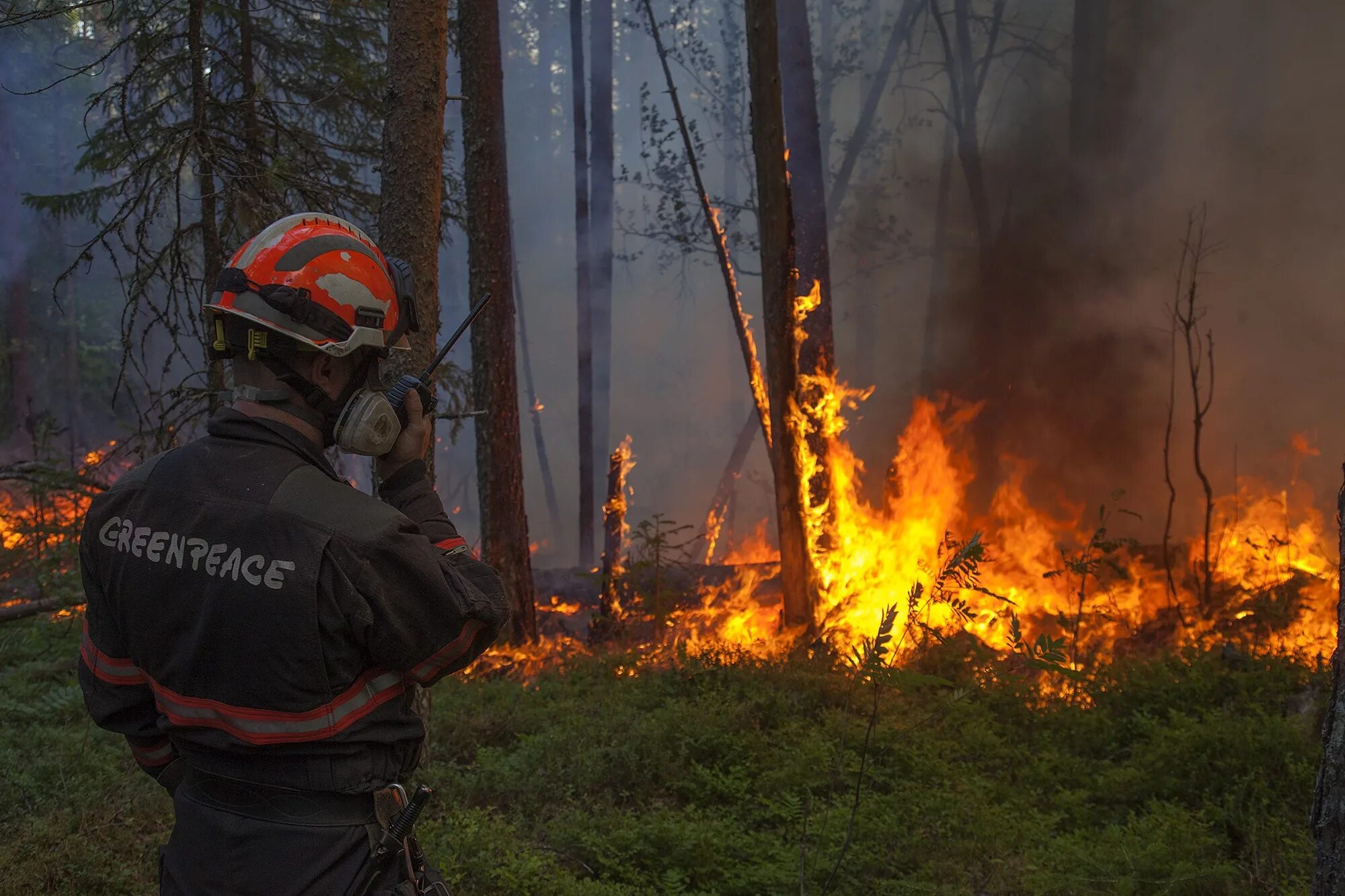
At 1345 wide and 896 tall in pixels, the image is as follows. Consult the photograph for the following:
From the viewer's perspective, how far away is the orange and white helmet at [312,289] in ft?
7.44

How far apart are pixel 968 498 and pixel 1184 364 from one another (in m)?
4.75

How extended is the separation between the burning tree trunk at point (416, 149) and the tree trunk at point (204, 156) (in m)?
2.21

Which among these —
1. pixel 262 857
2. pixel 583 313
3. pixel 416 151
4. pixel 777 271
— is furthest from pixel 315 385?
pixel 583 313

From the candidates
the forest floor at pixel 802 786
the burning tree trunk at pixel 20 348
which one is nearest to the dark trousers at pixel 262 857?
the forest floor at pixel 802 786

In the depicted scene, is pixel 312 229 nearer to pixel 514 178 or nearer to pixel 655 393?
pixel 655 393

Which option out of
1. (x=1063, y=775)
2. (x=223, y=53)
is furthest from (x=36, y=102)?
(x=1063, y=775)

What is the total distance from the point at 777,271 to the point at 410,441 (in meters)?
7.10

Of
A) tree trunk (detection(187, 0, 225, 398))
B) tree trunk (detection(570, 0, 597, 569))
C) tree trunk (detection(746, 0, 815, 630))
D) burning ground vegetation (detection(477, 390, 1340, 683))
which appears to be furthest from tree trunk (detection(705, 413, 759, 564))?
tree trunk (detection(187, 0, 225, 398))

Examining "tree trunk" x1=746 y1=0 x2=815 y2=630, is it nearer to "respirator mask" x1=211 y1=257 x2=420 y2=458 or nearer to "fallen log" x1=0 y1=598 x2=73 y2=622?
"fallen log" x1=0 y1=598 x2=73 y2=622

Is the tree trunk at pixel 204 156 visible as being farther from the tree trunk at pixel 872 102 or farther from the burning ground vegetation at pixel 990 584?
the tree trunk at pixel 872 102

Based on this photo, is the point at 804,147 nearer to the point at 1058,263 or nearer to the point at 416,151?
the point at 1058,263

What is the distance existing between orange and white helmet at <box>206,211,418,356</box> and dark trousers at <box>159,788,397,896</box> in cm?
110

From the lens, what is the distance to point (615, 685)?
7.82 meters

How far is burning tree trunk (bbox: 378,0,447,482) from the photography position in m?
4.82
